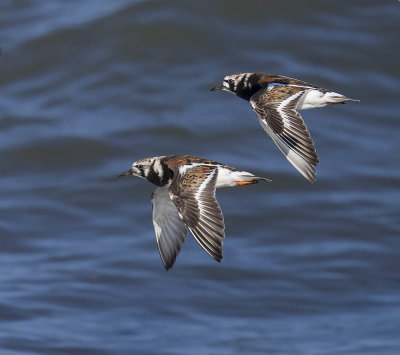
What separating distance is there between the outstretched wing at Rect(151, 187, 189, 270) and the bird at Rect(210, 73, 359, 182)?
3.07 feet

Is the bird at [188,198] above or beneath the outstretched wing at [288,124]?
beneath

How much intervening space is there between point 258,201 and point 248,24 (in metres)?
4.74

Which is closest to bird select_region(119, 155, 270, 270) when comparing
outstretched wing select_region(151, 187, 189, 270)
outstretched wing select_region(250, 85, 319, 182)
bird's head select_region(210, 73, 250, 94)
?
outstretched wing select_region(151, 187, 189, 270)

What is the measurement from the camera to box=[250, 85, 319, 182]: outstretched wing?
6.71 m

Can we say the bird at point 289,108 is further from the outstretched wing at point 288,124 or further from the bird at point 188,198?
the bird at point 188,198

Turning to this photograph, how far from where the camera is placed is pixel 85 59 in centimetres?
2336

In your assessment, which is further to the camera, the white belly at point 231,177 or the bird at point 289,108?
the white belly at point 231,177

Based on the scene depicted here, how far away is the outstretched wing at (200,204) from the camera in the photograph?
6105 millimetres

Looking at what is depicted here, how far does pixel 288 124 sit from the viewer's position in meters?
6.94

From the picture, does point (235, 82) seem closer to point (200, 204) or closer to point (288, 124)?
point (288, 124)

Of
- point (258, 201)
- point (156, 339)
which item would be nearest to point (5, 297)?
point (156, 339)

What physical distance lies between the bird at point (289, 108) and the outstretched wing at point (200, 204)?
1.64 ft

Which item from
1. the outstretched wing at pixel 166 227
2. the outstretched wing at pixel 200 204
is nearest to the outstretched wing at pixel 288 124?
the outstretched wing at pixel 200 204

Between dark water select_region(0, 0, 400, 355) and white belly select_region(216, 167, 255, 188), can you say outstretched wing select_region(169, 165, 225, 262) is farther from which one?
dark water select_region(0, 0, 400, 355)
